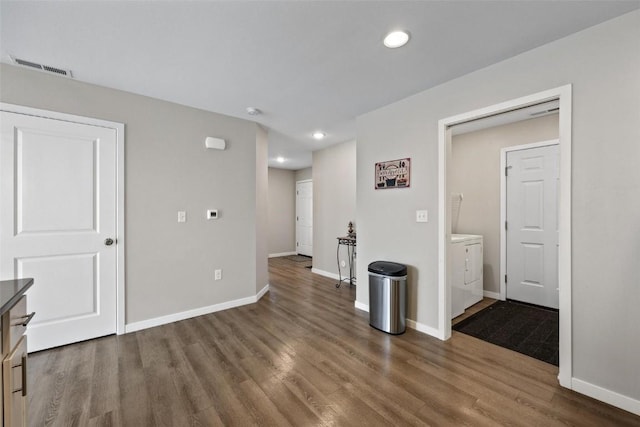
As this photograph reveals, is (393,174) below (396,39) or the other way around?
below

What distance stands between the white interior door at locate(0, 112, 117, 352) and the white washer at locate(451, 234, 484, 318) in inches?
145

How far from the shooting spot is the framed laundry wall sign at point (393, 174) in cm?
292

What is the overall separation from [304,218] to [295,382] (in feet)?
18.5

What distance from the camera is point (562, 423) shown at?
158 centimetres

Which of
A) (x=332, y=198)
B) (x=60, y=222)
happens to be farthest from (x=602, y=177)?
(x=60, y=222)

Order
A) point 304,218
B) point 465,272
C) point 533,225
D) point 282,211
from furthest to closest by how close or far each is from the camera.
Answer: point 282,211
point 304,218
point 533,225
point 465,272

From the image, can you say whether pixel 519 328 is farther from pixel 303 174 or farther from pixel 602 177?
pixel 303 174

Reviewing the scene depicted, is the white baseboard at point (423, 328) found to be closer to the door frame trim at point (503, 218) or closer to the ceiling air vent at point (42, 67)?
the door frame trim at point (503, 218)

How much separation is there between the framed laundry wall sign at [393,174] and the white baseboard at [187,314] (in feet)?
7.48

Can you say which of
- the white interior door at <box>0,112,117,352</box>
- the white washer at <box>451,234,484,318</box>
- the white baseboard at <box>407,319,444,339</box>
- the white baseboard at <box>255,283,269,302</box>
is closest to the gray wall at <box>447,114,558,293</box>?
the white washer at <box>451,234,484,318</box>

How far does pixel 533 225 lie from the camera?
3654 mm

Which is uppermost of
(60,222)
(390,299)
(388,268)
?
(60,222)

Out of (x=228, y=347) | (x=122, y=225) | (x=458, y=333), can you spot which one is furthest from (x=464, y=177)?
(x=122, y=225)

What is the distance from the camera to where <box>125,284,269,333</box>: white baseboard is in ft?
9.27
